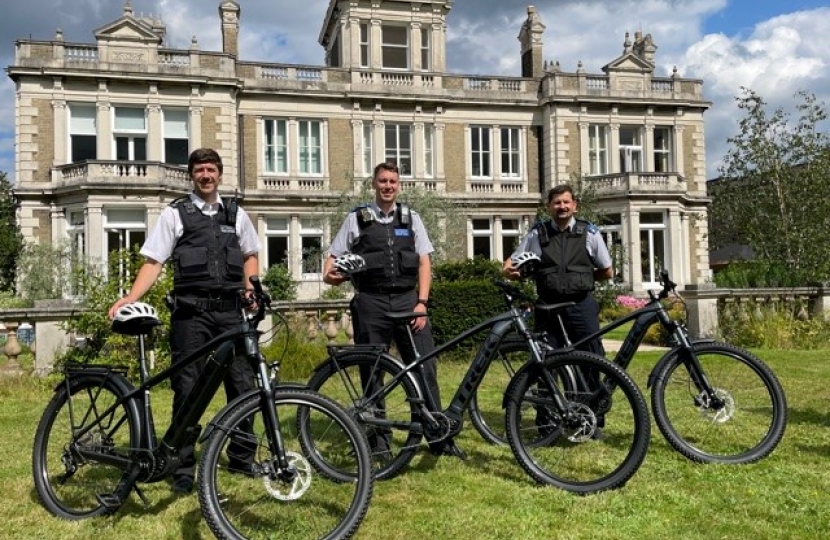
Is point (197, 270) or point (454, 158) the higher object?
point (454, 158)

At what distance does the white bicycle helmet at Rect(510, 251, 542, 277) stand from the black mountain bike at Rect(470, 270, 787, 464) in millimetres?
536

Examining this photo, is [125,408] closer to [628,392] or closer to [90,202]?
[628,392]

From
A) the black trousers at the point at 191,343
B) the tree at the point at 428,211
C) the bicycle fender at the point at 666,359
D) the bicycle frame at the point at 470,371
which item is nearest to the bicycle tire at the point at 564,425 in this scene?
the bicycle frame at the point at 470,371

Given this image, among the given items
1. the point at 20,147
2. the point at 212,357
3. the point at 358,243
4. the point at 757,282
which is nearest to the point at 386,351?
the point at 358,243

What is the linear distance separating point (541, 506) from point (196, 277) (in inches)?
97.4

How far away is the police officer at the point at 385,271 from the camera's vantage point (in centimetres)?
489

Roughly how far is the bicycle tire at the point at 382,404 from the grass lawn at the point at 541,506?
0.53 ft

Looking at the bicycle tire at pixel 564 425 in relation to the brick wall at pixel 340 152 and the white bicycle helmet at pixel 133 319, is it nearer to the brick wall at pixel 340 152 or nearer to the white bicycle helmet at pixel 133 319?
the white bicycle helmet at pixel 133 319

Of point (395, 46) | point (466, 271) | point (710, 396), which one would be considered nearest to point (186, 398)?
point (710, 396)

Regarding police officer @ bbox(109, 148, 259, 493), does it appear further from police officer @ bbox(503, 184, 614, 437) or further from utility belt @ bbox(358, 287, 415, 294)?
police officer @ bbox(503, 184, 614, 437)

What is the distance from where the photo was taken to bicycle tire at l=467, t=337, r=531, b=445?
4871 millimetres

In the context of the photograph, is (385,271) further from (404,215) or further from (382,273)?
(404,215)

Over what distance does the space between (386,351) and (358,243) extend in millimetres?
893

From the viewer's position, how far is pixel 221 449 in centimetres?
328
